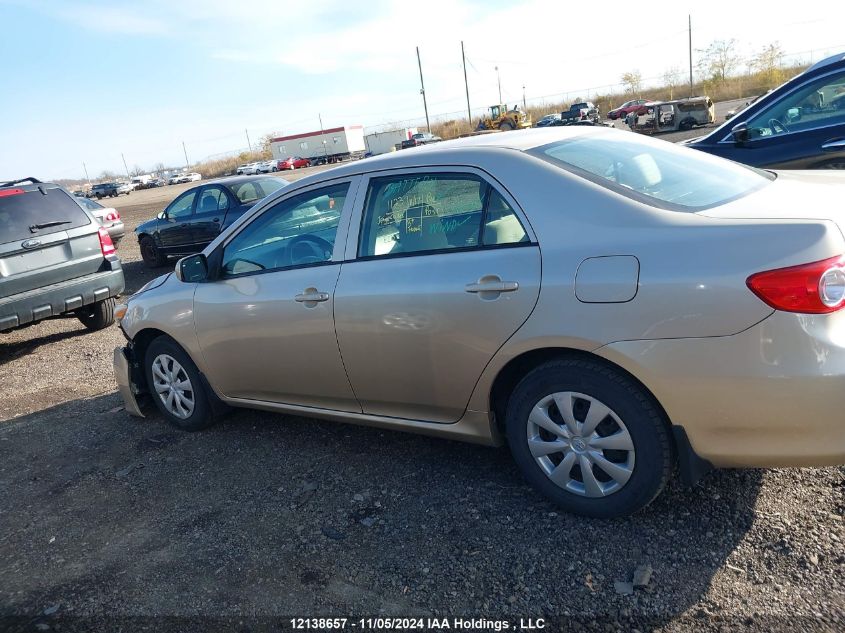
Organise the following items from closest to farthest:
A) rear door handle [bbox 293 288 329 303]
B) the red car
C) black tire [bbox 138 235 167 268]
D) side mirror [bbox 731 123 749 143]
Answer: rear door handle [bbox 293 288 329 303] → side mirror [bbox 731 123 749 143] → black tire [bbox 138 235 167 268] → the red car

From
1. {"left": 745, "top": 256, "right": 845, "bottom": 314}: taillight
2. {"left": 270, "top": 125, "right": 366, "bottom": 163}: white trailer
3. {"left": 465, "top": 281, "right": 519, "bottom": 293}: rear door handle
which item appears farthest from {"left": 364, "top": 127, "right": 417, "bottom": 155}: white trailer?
{"left": 745, "top": 256, "right": 845, "bottom": 314}: taillight

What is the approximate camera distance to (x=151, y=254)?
1321 cm

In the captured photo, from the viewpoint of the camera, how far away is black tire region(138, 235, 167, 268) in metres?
13.0

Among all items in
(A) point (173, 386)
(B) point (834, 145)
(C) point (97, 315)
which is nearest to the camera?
(A) point (173, 386)

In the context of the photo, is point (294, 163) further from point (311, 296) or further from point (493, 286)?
point (493, 286)

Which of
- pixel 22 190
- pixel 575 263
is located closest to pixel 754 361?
pixel 575 263

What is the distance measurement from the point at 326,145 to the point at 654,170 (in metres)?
79.7

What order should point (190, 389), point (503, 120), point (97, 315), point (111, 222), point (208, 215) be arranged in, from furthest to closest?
point (503, 120), point (111, 222), point (208, 215), point (97, 315), point (190, 389)

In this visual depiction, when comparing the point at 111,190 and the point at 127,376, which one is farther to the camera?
the point at 111,190

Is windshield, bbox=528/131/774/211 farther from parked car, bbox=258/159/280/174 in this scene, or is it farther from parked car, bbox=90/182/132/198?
parked car, bbox=90/182/132/198

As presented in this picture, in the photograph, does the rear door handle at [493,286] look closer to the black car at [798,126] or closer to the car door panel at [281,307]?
the car door panel at [281,307]

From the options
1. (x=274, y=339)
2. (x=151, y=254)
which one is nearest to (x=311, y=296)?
(x=274, y=339)

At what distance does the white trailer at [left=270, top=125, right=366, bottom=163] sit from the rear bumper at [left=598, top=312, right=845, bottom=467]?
254ft

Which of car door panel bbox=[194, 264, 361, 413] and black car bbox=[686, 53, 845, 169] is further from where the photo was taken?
black car bbox=[686, 53, 845, 169]
